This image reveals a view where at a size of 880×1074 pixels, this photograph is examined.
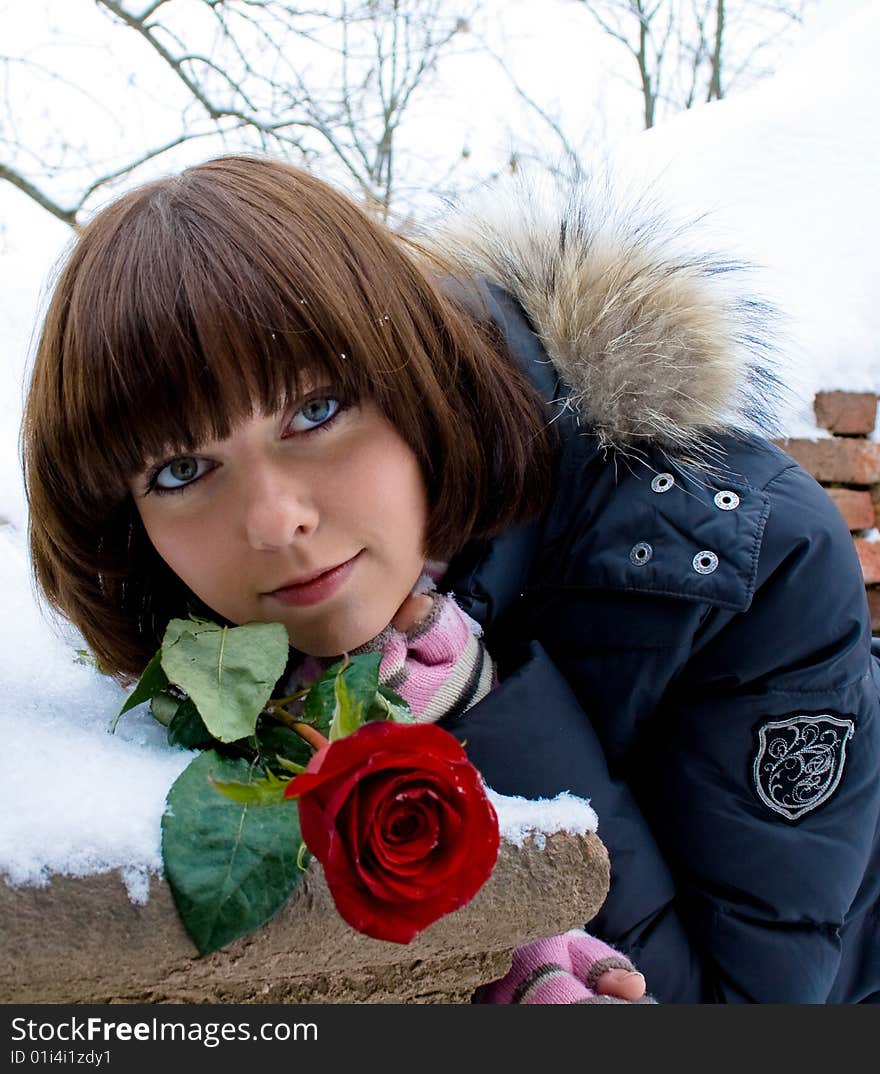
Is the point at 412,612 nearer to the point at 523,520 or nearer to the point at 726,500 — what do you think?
the point at 523,520

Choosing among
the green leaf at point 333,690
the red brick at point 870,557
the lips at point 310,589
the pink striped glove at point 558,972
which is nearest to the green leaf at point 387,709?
the green leaf at point 333,690

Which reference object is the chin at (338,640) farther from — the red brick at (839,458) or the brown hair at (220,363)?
the red brick at (839,458)

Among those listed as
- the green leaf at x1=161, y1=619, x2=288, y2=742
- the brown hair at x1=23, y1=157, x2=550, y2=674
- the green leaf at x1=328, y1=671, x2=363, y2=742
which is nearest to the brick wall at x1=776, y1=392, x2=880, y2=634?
the brown hair at x1=23, y1=157, x2=550, y2=674

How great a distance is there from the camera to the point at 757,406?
3.47ft

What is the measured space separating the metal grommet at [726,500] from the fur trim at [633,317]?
52mm

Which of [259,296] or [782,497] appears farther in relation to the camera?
[782,497]

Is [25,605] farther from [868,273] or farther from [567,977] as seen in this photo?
[868,273]

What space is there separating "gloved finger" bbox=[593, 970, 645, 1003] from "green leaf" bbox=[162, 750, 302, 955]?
346 millimetres

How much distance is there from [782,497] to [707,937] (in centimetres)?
46

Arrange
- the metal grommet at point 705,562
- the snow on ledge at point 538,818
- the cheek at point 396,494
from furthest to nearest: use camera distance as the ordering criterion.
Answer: the metal grommet at point 705,562 → the cheek at point 396,494 → the snow on ledge at point 538,818

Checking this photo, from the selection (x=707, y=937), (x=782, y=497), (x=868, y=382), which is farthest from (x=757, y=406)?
(x=868, y=382)

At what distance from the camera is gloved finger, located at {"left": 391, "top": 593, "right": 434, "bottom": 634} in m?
0.90

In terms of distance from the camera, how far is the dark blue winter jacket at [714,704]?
0.92 meters

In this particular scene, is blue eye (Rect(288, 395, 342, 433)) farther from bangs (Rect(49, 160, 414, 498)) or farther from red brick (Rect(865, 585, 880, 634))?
red brick (Rect(865, 585, 880, 634))
